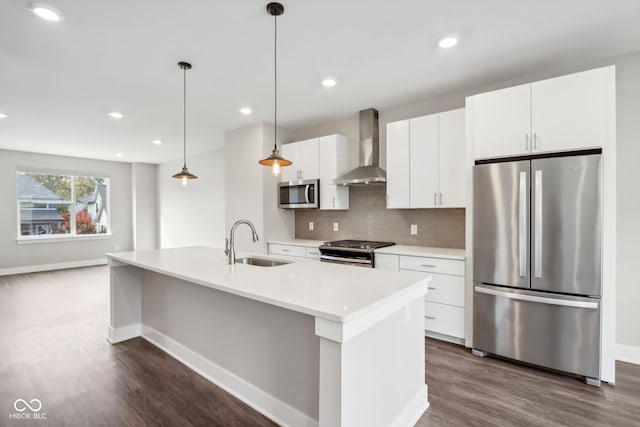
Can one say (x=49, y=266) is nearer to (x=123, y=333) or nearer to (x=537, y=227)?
(x=123, y=333)

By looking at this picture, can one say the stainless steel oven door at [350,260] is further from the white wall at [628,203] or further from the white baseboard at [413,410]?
the white wall at [628,203]

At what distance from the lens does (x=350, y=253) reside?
3557mm

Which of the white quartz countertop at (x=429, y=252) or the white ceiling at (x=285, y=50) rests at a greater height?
the white ceiling at (x=285, y=50)

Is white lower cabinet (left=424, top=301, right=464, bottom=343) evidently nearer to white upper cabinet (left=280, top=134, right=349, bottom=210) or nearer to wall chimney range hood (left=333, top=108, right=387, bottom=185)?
wall chimney range hood (left=333, top=108, right=387, bottom=185)

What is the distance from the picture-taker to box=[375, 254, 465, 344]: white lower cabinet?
116 inches

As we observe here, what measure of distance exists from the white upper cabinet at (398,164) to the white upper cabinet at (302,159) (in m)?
1.06

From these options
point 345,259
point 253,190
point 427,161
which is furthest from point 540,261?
point 253,190

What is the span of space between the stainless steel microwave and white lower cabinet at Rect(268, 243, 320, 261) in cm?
58

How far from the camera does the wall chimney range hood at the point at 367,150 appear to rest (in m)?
3.83

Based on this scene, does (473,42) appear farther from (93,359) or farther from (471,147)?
(93,359)

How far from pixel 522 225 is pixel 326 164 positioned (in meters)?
2.41

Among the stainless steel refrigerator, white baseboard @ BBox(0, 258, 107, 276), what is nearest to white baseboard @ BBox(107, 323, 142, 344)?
the stainless steel refrigerator

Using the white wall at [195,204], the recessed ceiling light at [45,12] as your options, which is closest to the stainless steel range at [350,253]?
the recessed ceiling light at [45,12]

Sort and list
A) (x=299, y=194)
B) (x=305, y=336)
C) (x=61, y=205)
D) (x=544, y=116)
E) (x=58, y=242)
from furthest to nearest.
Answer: (x=61, y=205) → (x=58, y=242) → (x=299, y=194) → (x=544, y=116) → (x=305, y=336)
